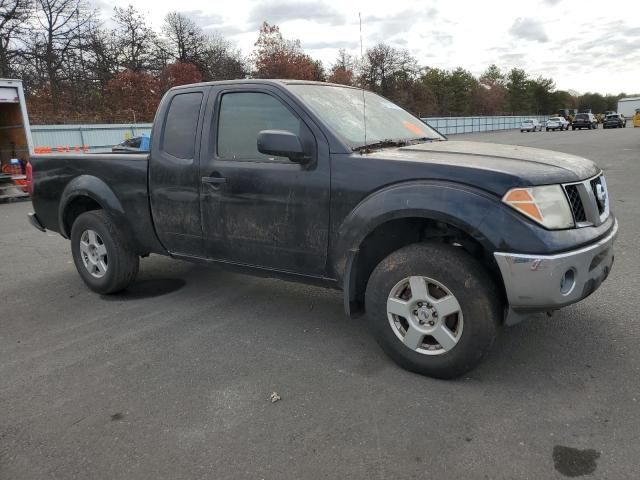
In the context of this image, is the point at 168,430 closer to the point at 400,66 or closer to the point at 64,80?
the point at 64,80

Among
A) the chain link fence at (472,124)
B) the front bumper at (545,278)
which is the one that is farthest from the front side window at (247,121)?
the chain link fence at (472,124)

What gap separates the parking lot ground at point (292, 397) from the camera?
97.9 inches

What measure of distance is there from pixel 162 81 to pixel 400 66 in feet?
116

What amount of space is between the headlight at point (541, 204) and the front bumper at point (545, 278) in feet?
0.63

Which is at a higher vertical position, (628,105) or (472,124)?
(628,105)

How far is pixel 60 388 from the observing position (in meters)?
3.30

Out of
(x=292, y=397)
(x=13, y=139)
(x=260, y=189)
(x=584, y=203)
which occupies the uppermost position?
(x=13, y=139)

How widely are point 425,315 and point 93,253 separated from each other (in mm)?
3447

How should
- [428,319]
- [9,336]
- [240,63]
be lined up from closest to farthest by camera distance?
[428,319] → [9,336] → [240,63]

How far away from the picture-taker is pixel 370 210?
3.23 m

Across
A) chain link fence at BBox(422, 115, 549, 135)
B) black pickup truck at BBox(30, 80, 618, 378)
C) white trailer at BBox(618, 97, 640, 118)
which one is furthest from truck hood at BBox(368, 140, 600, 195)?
white trailer at BBox(618, 97, 640, 118)

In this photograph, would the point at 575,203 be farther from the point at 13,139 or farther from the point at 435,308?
the point at 13,139

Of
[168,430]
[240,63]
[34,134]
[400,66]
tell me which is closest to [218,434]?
[168,430]

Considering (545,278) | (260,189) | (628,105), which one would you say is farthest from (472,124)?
(545,278)
